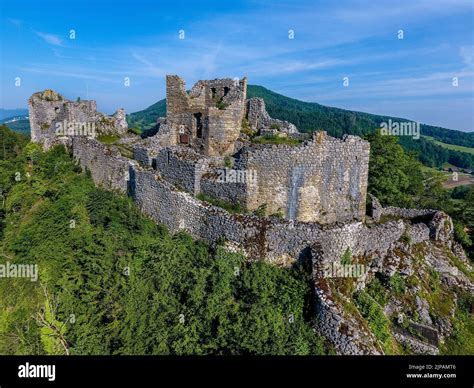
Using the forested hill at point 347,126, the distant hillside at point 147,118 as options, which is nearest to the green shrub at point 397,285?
the forested hill at point 347,126

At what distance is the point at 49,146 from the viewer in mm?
26172

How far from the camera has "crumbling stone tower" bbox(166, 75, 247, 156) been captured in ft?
73.3

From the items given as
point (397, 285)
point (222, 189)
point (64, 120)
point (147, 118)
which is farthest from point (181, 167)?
point (147, 118)

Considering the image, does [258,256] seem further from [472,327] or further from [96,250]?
[472,327]

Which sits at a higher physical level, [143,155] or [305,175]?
[143,155]

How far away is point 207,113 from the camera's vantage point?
22.2 metres

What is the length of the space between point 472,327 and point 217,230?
10289 millimetres

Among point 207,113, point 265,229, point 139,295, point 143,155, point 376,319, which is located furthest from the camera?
point 207,113

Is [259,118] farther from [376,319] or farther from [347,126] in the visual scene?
[347,126]

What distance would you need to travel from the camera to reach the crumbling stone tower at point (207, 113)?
22.3 metres

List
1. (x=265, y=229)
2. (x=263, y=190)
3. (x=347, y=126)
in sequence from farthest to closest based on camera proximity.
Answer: (x=347, y=126)
(x=263, y=190)
(x=265, y=229)

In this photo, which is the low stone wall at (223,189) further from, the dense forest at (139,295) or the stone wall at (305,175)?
the dense forest at (139,295)

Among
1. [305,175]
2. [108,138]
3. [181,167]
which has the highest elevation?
[108,138]

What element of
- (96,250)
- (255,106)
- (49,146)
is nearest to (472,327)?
(96,250)
